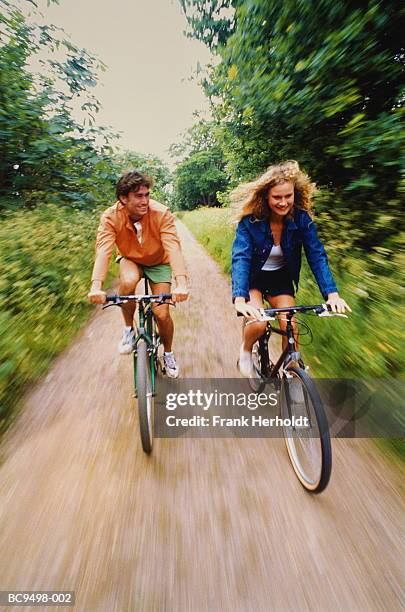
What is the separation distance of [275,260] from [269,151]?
186 inches

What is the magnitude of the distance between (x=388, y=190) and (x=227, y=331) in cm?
308

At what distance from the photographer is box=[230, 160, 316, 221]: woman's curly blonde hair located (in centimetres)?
229

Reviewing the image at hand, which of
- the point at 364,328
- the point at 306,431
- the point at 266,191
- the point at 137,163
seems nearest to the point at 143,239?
the point at 266,191

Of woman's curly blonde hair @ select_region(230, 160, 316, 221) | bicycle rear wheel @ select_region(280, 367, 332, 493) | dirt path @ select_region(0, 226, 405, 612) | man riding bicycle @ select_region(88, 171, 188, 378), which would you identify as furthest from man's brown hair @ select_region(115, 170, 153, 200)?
dirt path @ select_region(0, 226, 405, 612)

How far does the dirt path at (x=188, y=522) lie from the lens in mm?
1617

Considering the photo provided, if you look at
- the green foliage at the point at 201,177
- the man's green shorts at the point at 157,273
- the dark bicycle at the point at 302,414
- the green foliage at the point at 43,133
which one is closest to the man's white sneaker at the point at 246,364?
the dark bicycle at the point at 302,414

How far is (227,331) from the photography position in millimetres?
4938

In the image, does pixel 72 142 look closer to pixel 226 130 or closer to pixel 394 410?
pixel 226 130

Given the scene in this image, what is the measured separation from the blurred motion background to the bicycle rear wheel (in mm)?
784

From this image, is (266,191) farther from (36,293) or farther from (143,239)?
(36,293)

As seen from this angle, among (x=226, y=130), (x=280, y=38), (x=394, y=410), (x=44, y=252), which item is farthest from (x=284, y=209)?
(x=226, y=130)

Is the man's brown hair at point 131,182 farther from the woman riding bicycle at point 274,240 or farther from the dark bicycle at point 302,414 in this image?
the dark bicycle at point 302,414

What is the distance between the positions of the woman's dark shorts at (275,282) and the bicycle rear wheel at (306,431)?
818 millimetres

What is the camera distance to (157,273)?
10.6ft
